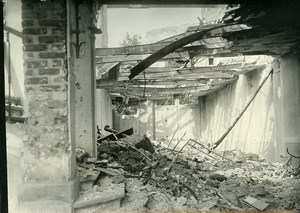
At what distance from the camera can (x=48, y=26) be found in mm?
3695

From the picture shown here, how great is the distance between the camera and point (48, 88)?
145 inches

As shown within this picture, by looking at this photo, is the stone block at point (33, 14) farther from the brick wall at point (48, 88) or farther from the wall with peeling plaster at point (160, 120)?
the wall with peeling plaster at point (160, 120)

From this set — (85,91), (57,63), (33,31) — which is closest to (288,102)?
(85,91)

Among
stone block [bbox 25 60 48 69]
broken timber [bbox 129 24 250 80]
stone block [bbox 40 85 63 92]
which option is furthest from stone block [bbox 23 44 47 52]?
broken timber [bbox 129 24 250 80]

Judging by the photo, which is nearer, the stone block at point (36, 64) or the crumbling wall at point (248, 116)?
the stone block at point (36, 64)

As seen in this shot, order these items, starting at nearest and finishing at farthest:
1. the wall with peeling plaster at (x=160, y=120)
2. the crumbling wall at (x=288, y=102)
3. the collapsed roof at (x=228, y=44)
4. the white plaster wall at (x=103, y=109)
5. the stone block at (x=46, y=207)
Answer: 1. the stone block at (x=46, y=207)
2. the collapsed roof at (x=228, y=44)
3. the crumbling wall at (x=288, y=102)
4. the white plaster wall at (x=103, y=109)
5. the wall with peeling plaster at (x=160, y=120)

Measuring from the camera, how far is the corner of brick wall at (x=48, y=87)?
368 centimetres

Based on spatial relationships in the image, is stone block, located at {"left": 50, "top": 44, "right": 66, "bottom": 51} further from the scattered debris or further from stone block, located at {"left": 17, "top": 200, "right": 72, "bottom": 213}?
the scattered debris

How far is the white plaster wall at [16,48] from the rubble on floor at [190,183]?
1.51 metres

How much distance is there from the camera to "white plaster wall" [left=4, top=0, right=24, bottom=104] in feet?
12.5

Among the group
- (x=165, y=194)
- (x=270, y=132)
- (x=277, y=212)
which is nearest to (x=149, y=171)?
(x=165, y=194)

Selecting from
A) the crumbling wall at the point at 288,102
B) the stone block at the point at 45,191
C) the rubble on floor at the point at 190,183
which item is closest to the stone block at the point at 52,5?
the stone block at the point at 45,191

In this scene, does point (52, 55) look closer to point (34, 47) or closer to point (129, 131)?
point (34, 47)

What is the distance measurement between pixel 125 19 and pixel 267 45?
3.26 m
